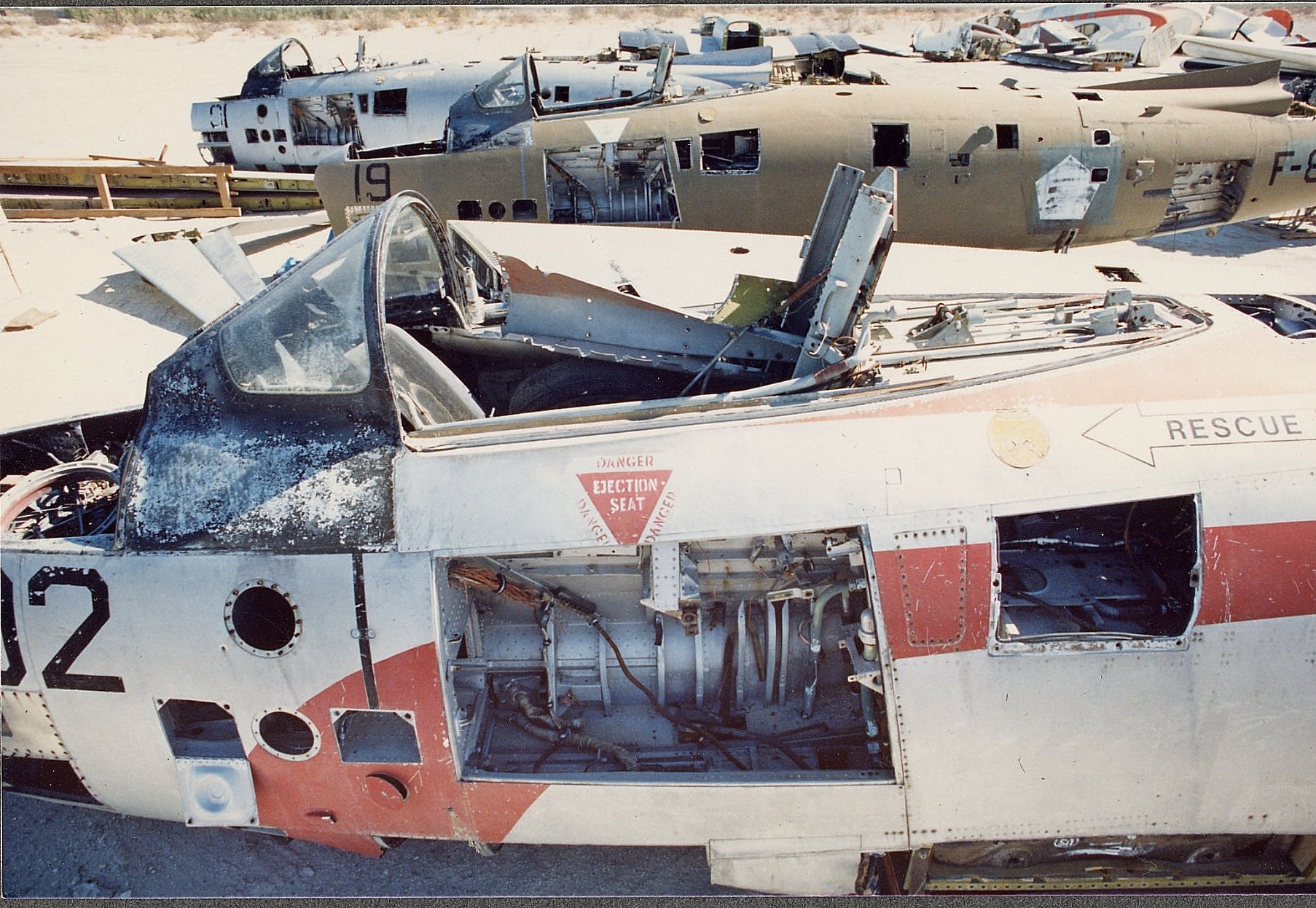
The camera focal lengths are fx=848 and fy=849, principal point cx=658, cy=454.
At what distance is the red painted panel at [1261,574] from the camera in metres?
3.56

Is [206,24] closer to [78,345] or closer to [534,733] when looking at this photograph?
[78,345]

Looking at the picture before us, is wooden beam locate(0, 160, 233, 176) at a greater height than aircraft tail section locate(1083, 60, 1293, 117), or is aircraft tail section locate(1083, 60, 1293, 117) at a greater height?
aircraft tail section locate(1083, 60, 1293, 117)

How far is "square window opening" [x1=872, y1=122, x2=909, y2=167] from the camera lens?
9711 mm

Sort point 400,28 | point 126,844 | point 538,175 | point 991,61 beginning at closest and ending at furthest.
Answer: point 126,844 → point 538,175 → point 991,61 → point 400,28

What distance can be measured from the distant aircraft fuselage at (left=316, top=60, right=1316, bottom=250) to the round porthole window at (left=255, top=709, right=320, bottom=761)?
7.17m

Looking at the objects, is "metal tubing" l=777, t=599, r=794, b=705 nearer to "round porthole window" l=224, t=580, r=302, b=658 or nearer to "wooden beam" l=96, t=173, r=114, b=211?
"round porthole window" l=224, t=580, r=302, b=658

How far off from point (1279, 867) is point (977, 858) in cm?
140

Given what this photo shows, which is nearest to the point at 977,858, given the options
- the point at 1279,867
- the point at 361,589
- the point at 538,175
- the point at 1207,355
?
the point at 1279,867

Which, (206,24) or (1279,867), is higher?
(206,24)

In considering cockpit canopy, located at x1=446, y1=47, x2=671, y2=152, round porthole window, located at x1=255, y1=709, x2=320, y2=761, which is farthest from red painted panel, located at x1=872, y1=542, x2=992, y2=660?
cockpit canopy, located at x1=446, y1=47, x2=671, y2=152

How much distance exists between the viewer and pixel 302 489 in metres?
3.57

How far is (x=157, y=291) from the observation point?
11.5m

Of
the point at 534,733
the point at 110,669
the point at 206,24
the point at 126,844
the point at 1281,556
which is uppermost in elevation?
the point at 206,24

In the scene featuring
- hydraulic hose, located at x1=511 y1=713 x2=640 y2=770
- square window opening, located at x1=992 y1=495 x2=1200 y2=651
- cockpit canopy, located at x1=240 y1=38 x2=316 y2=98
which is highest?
cockpit canopy, located at x1=240 y1=38 x2=316 y2=98
